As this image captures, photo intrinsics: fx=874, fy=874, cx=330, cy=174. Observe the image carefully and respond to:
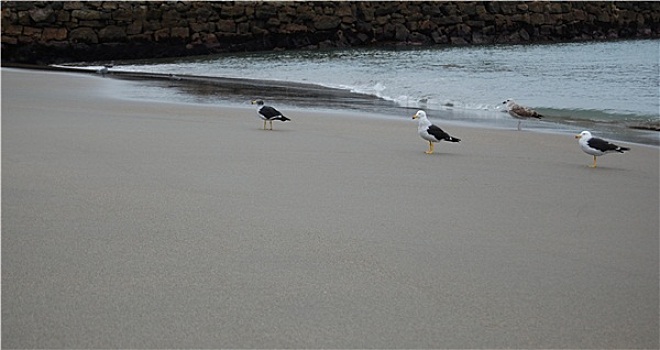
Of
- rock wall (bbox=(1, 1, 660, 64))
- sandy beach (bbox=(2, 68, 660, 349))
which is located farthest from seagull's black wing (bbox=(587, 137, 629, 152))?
rock wall (bbox=(1, 1, 660, 64))

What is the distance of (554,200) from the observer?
15.1ft

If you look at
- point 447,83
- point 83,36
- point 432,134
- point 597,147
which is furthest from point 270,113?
point 83,36

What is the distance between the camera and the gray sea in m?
10.1

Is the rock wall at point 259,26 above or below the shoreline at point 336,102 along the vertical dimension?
above

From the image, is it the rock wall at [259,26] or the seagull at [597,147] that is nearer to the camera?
the seagull at [597,147]

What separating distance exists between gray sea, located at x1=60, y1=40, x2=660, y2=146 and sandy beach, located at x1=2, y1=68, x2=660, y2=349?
3.38 metres

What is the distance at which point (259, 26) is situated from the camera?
25.5 metres

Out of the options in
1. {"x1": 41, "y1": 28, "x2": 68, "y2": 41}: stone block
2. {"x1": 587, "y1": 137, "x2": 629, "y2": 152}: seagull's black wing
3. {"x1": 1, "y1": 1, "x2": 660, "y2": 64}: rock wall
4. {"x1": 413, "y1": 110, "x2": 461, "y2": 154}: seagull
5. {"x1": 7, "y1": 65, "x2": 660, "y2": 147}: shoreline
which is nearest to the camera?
{"x1": 587, "y1": 137, "x2": 629, "y2": 152}: seagull's black wing

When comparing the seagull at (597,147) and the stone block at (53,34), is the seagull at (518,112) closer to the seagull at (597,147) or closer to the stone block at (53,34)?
the seagull at (597,147)

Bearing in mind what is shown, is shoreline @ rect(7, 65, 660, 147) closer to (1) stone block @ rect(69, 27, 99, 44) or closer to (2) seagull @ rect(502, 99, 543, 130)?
(2) seagull @ rect(502, 99, 543, 130)

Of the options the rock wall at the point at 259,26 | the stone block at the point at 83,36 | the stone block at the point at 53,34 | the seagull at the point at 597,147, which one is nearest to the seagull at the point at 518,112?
the seagull at the point at 597,147

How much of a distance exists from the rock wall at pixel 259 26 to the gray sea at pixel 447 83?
1602 mm

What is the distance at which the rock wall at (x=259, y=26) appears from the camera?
23.7 metres

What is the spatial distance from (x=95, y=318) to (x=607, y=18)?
3026 cm
